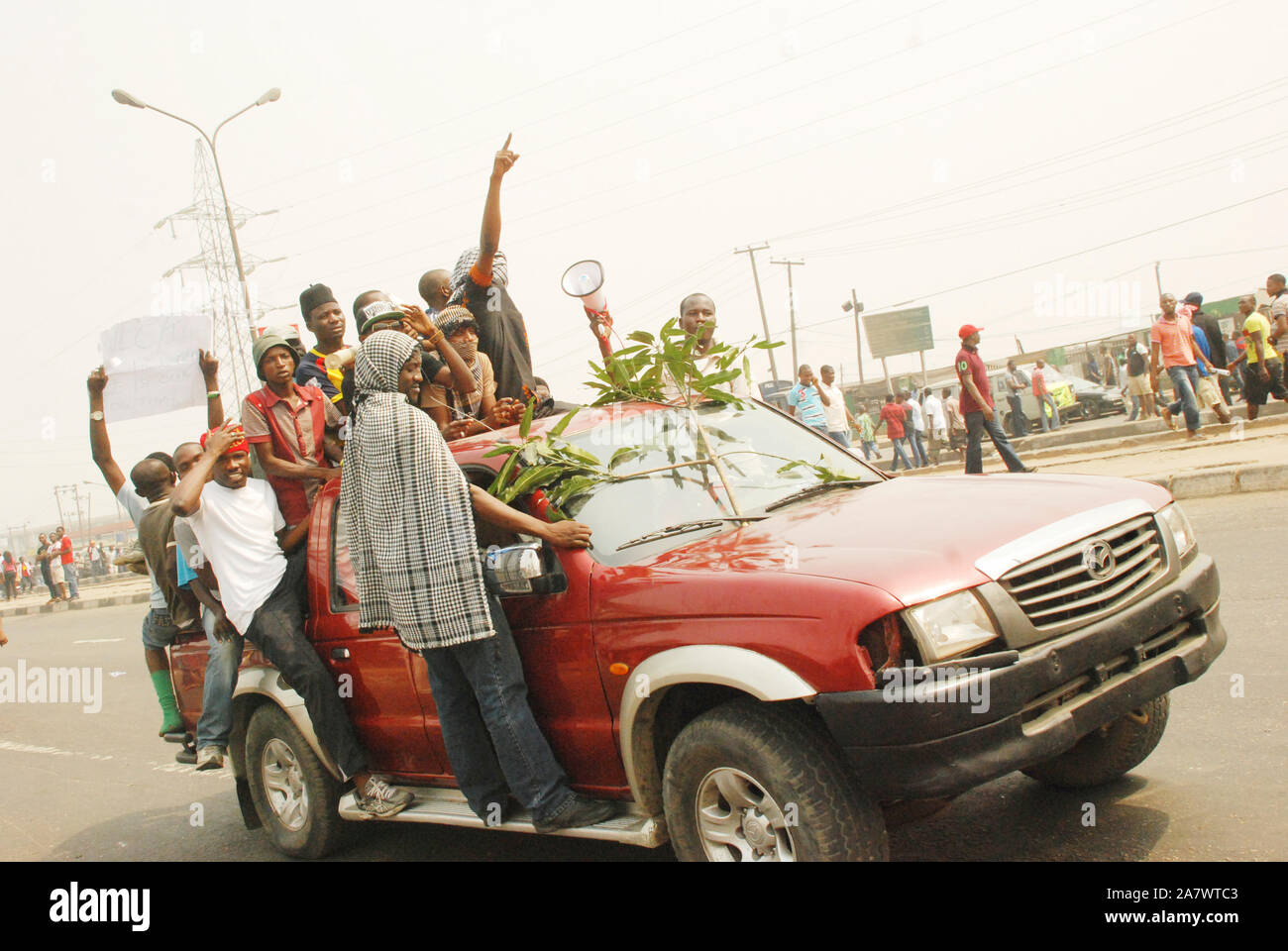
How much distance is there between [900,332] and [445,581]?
262 ft

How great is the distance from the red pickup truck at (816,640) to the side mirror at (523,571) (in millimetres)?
17

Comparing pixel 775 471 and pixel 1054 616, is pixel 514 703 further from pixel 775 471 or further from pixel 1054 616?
pixel 1054 616

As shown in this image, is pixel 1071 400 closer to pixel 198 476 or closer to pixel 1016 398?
pixel 1016 398

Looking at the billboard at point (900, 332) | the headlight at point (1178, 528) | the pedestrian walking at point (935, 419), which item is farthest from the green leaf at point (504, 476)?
the billboard at point (900, 332)

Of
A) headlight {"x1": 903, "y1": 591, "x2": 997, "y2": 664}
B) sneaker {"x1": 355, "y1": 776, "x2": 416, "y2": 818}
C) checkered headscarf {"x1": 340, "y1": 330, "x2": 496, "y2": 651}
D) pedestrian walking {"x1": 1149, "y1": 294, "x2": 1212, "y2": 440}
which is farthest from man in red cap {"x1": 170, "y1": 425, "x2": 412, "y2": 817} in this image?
pedestrian walking {"x1": 1149, "y1": 294, "x2": 1212, "y2": 440}

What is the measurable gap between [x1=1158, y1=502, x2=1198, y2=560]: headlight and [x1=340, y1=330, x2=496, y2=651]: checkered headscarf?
227cm

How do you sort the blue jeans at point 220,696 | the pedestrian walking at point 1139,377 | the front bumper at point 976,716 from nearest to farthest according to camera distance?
the front bumper at point 976,716, the blue jeans at point 220,696, the pedestrian walking at point 1139,377

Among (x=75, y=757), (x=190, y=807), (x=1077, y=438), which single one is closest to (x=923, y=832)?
(x=190, y=807)

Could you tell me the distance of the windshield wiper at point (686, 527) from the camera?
12.7 feet

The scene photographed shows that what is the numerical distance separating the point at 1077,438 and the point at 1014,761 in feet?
59.5

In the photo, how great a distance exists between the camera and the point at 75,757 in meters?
8.21

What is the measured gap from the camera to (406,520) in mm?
4090

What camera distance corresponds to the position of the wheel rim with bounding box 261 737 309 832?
519cm

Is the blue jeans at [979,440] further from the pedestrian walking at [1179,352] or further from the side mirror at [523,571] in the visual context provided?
the side mirror at [523,571]
